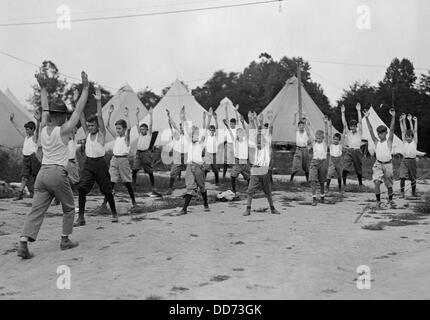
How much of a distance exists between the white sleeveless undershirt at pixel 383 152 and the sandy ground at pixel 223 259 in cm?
152

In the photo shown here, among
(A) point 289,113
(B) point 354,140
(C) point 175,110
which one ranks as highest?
(C) point 175,110

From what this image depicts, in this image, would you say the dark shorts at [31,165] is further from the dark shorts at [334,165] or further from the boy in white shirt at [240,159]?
the dark shorts at [334,165]

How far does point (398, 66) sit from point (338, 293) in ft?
192

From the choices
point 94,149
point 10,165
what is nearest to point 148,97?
point 10,165

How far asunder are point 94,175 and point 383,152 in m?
4.97

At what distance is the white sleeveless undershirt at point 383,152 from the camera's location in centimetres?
901

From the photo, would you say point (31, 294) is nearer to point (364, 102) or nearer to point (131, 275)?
point (131, 275)

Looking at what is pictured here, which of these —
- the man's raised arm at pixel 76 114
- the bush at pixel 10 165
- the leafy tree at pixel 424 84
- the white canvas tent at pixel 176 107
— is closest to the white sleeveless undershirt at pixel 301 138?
the bush at pixel 10 165

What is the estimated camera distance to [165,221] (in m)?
7.27

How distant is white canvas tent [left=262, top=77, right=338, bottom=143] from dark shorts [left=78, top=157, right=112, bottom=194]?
23044 millimetres

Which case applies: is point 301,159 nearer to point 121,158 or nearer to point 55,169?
point 121,158

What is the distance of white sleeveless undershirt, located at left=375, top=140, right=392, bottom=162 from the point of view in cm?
901

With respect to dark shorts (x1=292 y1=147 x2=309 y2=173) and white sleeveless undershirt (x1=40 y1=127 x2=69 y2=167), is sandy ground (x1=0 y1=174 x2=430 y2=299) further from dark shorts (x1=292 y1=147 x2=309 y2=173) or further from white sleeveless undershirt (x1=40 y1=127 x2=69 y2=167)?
dark shorts (x1=292 y1=147 x2=309 y2=173)

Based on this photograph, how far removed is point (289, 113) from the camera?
3103 cm
